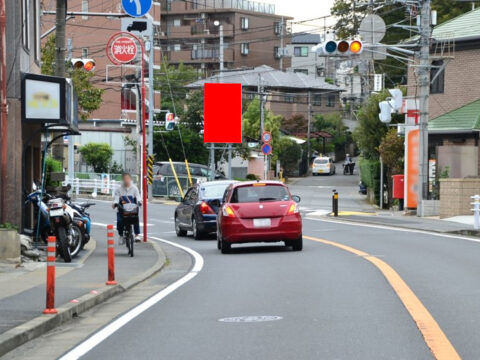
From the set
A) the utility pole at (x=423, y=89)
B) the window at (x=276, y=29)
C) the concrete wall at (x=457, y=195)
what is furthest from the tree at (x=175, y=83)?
the concrete wall at (x=457, y=195)

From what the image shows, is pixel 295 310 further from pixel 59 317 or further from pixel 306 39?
pixel 306 39

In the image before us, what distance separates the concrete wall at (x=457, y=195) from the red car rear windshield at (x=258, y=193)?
47.6ft

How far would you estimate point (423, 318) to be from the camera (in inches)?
430

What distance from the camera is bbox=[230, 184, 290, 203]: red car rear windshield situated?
22.1m

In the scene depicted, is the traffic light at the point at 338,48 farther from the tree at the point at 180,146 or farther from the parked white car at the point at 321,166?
the parked white car at the point at 321,166

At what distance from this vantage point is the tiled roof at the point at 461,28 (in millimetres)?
42625

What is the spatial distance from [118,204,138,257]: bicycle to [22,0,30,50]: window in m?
4.26

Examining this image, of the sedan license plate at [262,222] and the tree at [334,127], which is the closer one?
the sedan license plate at [262,222]

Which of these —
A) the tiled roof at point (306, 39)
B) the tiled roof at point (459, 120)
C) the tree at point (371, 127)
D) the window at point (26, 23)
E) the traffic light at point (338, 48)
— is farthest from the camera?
the tiled roof at point (306, 39)

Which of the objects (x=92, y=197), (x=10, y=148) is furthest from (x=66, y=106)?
(x=92, y=197)

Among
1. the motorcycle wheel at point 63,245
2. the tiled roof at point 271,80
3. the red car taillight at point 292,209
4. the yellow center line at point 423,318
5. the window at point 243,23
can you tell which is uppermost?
the window at point 243,23

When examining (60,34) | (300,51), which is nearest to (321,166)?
(300,51)

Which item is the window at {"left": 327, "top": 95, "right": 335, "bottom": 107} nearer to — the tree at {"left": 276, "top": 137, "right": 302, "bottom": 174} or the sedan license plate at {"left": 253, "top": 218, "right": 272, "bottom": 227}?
the tree at {"left": 276, "top": 137, "right": 302, "bottom": 174}

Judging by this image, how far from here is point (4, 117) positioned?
1966 centimetres
